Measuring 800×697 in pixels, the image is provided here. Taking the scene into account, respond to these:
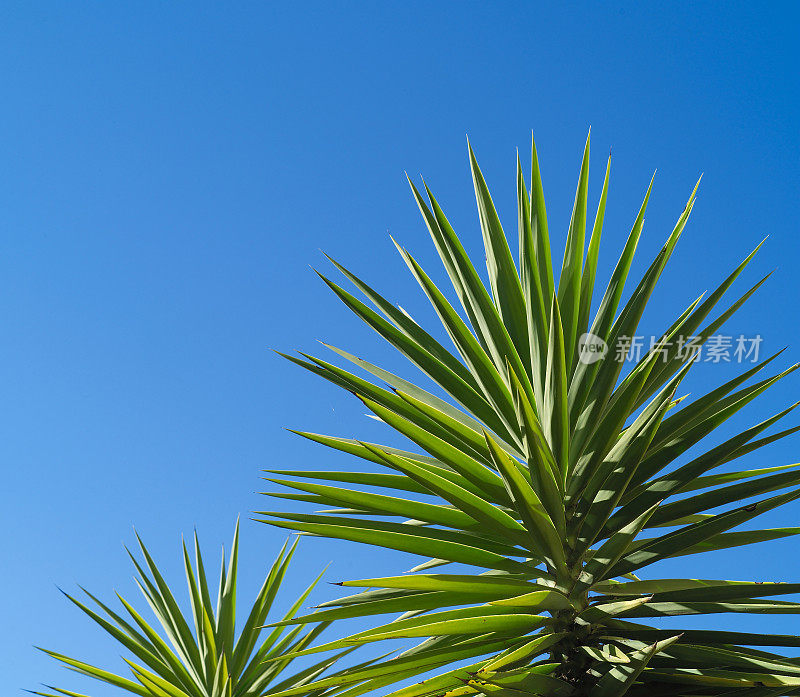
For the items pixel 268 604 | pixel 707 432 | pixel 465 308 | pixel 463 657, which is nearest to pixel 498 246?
pixel 465 308

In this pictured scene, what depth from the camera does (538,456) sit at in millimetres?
1561

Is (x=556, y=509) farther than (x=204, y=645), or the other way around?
(x=204, y=645)

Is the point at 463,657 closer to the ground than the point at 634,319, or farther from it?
closer to the ground

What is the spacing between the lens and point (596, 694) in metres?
1.55

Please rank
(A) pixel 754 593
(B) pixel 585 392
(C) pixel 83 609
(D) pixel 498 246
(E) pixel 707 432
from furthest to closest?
(C) pixel 83 609 < (D) pixel 498 246 < (B) pixel 585 392 < (E) pixel 707 432 < (A) pixel 754 593

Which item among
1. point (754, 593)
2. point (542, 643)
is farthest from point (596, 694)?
point (754, 593)

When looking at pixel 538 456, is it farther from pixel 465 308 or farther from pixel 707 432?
pixel 465 308

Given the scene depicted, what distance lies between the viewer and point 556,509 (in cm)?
166

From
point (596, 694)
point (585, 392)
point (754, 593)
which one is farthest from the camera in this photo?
point (585, 392)

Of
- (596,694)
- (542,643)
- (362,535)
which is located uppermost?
(362,535)

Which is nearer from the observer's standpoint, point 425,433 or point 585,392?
point 425,433

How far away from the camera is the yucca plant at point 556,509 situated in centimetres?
156

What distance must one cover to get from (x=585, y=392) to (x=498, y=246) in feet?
1.76

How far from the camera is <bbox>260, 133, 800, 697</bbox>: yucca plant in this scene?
5.13ft
